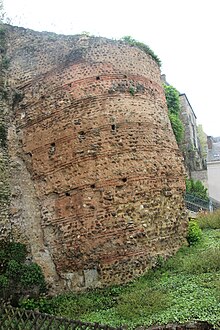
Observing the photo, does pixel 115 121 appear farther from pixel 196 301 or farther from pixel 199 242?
pixel 196 301

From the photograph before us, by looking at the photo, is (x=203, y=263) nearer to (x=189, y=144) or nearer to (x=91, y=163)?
(x=91, y=163)

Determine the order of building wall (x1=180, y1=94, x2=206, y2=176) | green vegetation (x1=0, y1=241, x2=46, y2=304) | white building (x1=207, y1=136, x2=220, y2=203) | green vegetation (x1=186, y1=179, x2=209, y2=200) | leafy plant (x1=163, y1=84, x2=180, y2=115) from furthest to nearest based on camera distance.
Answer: white building (x1=207, y1=136, x2=220, y2=203)
building wall (x1=180, y1=94, x2=206, y2=176)
green vegetation (x1=186, y1=179, x2=209, y2=200)
leafy plant (x1=163, y1=84, x2=180, y2=115)
green vegetation (x1=0, y1=241, x2=46, y2=304)

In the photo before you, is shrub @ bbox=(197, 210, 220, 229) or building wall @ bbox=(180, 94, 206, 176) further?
building wall @ bbox=(180, 94, 206, 176)

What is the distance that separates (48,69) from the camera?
494 inches

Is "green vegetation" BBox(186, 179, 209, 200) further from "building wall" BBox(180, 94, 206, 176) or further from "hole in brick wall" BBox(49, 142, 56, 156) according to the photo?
"hole in brick wall" BBox(49, 142, 56, 156)

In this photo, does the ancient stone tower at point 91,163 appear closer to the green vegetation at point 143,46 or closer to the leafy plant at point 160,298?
the green vegetation at point 143,46

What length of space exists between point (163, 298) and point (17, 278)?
4210 mm

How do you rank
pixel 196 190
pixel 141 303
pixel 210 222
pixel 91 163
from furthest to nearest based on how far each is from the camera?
pixel 196 190, pixel 210 222, pixel 91 163, pixel 141 303

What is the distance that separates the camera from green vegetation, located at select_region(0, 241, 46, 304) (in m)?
10.6

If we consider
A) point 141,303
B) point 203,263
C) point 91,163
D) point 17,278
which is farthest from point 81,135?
point 141,303

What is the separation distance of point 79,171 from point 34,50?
15.1 ft

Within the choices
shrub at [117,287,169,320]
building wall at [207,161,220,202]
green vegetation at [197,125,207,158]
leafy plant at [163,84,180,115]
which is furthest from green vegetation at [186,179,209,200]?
shrub at [117,287,169,320]

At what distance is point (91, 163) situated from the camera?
11.1m

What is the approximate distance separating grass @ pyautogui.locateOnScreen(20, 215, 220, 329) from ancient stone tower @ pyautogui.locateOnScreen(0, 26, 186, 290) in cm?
42
